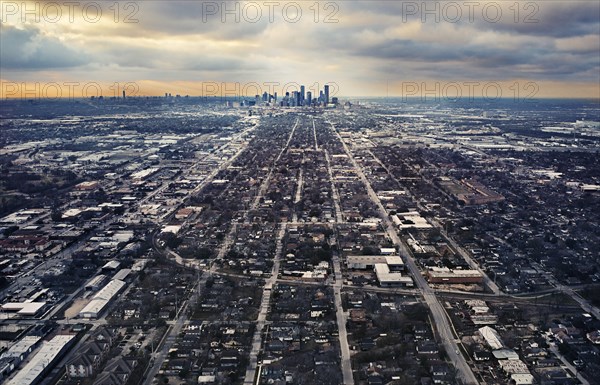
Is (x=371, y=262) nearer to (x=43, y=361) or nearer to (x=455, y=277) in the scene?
(x=455, y=277)

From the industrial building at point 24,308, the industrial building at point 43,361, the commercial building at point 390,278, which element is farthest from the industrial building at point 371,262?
the industrial building at point 24,308

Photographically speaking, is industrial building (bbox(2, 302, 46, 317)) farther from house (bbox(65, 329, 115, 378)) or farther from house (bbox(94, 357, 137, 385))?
house (bbox(94, 357, 137, 385))

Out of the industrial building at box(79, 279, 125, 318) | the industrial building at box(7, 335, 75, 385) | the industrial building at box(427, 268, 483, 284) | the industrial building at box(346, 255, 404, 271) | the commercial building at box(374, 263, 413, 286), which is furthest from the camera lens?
the industrial building at box(346, 255, 404, 271)

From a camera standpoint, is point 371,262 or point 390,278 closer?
point 390,278

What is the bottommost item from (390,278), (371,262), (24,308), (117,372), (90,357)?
(117,372)

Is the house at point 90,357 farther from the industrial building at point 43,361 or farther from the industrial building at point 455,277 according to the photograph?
the industrial building at point 455,277

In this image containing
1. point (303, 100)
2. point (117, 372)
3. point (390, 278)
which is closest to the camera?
point (117, 372)

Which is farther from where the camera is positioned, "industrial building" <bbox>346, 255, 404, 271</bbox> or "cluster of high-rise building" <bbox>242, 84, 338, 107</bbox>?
"cluster of high-rise building" <bbox>242, 84, 338, 107</bbox>

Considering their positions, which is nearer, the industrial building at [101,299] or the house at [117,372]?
the house at [117,372]

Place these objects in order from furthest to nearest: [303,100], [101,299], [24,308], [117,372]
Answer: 1. [303,100]
2. [101,299]
3. [24,308]
4. [117,372]

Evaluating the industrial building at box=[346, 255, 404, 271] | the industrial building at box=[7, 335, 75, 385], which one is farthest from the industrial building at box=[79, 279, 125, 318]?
the industrial building at box=[346, 255, 404, 271]

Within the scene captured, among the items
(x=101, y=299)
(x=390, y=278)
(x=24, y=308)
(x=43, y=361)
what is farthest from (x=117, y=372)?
(x=390, y=278)

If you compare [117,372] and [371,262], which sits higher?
[371,262]
